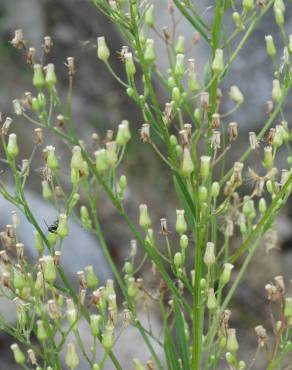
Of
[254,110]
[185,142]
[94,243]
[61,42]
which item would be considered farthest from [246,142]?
[185,142]

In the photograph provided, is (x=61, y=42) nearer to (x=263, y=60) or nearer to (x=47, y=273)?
(x=263, y=60)

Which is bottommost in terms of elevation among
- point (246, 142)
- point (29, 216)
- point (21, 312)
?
point (246, 142)

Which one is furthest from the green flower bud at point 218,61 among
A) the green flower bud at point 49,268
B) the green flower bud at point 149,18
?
the green flower bud at point 49,268

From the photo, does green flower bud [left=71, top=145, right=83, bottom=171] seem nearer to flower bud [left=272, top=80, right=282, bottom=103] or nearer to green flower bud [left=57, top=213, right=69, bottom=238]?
green flower bud [left=57, top=213, right=69, bottom=238]

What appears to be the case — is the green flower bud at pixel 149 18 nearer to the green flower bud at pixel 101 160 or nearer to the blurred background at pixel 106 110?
the green flower bud at pixel 101 160

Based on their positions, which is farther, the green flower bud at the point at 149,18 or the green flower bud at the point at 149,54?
the green flower bud at the point at 149,18

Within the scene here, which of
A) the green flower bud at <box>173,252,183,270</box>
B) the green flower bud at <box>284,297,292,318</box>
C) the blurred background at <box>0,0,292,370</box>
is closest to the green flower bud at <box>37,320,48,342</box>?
the green flower bud at <box>173,252,183,270</box>

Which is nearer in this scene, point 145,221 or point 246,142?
point 145,221
